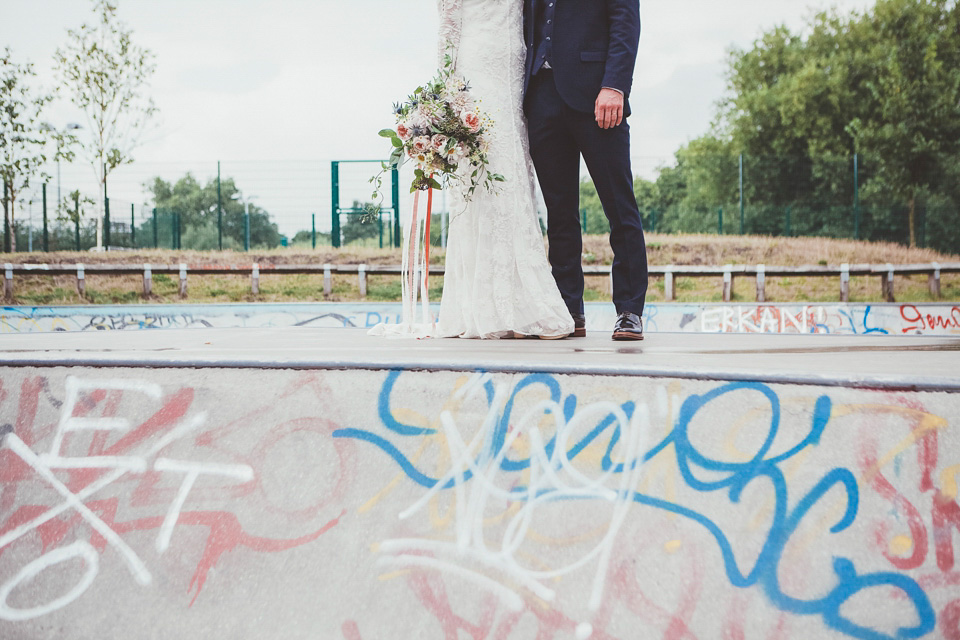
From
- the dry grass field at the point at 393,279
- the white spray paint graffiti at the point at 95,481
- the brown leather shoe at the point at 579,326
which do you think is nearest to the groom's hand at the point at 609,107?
the brown leather shoe at the point at 579,326

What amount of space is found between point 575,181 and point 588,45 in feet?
2.07

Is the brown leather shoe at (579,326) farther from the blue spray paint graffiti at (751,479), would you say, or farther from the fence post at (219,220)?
the fence post at (219,220)

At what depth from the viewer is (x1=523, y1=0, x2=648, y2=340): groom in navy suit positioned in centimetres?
306

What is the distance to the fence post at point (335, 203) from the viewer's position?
662 inches

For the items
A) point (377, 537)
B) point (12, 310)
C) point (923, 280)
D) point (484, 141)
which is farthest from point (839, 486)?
point (923, 280)

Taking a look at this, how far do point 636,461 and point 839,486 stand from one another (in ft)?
1.38

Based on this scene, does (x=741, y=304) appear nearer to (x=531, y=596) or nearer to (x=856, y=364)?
(x=856, y=364)

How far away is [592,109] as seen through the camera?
3.10 m

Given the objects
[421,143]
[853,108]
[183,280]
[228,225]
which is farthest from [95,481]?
[853,108]

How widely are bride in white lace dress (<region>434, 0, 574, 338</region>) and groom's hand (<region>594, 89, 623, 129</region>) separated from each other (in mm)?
544

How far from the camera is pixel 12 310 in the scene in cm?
1074

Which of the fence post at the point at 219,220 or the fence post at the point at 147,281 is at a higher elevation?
the fence post at the point at 219,220

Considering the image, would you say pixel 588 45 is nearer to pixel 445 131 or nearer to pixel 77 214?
pixel 445 131

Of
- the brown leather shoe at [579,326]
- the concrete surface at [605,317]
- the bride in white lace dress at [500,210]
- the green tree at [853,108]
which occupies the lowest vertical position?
the concrete surface at [605,317]
